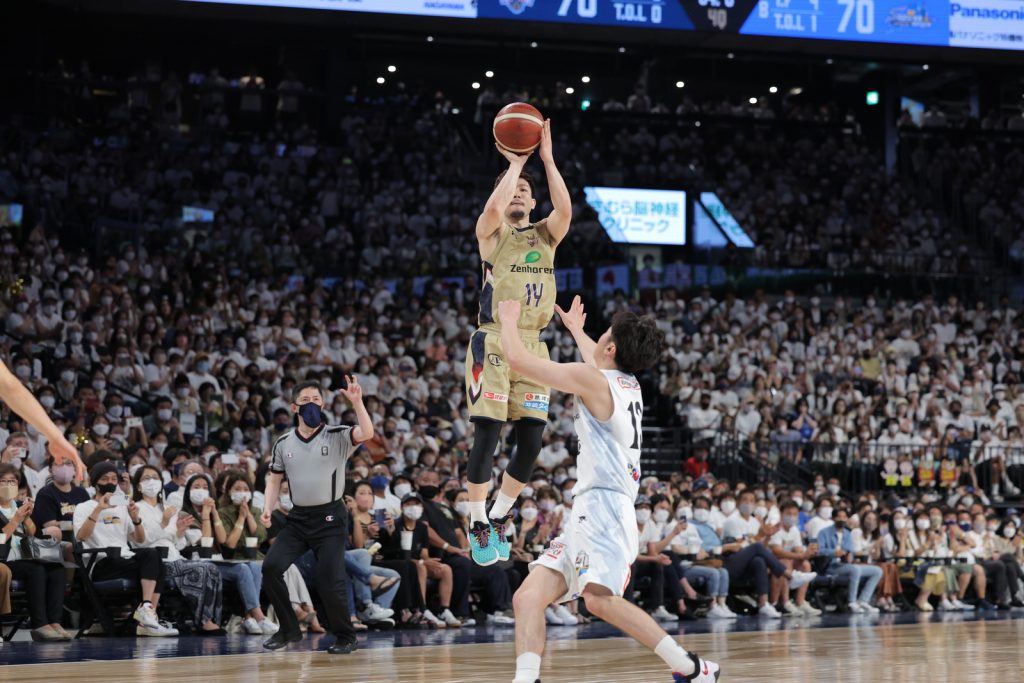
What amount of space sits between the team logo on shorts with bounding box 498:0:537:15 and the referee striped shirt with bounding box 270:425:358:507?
623 inches

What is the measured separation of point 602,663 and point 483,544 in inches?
64.6

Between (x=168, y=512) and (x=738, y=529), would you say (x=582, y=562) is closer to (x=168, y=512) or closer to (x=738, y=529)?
(x=168, y=512)

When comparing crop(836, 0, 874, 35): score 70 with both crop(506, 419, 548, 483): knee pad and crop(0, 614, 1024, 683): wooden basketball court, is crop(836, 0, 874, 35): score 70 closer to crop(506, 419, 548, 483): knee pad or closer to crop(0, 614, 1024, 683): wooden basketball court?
crop(0, 614, 1024, 683): wooden basketball court

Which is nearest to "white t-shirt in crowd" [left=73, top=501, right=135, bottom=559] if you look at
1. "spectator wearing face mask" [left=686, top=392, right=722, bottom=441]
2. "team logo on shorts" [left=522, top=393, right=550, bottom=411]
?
"team logo on shorts" [left=522, top=393, right=550, bottom=411]

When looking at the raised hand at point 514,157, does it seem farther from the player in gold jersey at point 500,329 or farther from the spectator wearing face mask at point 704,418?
the spectator wearing face mask at point 704,418

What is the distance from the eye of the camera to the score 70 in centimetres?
2633

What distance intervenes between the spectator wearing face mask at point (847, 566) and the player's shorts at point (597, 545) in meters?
10.8

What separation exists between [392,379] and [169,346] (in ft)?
10.2

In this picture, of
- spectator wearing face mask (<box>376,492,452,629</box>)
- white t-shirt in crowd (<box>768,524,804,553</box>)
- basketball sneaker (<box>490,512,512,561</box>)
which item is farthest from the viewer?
white t-shirt in crowd (<box>768,524,804,553</box>)

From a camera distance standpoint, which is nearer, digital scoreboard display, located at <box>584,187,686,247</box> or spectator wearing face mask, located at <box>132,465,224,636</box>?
spectator wearing face mask, located at <box>132,465,224,636</box>

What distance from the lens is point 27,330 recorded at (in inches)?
675

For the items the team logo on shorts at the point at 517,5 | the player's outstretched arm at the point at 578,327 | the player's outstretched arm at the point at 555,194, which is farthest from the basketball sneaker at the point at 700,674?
the team logo on shorts at the point at 517,5

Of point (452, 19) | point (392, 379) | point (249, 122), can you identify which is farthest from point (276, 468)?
point (249, 122)

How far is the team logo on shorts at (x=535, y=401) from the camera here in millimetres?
8461
